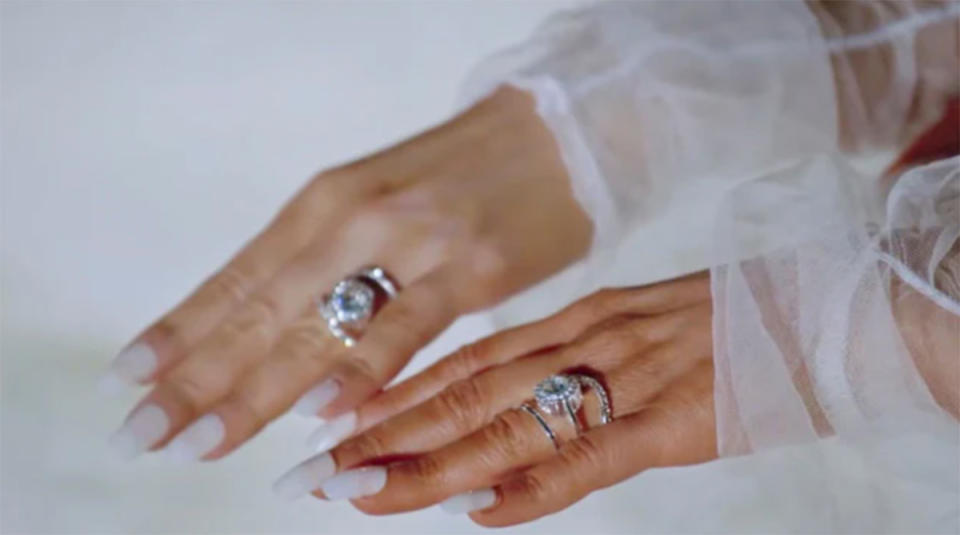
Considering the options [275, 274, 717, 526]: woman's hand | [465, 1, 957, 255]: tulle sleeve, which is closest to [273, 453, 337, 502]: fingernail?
[275, 274, 717, 526]: woman's hand

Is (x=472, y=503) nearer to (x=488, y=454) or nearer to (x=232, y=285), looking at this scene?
(x=488, y=454)

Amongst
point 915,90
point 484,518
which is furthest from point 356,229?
point 915,90

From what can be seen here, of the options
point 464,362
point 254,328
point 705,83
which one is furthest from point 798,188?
point 254,328

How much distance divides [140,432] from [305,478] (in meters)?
0.09

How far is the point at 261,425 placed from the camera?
0.64 meters

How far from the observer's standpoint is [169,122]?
1083 mm

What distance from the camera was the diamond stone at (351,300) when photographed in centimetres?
66

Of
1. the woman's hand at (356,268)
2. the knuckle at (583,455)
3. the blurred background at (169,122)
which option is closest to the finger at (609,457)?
the knuckle at (583,455)

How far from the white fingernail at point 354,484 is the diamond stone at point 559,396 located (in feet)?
0.29

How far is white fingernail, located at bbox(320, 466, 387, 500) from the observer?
585 millimetres

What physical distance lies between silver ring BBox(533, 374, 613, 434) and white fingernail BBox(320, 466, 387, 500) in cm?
9

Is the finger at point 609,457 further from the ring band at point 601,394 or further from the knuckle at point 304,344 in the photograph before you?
the knuckle at point 304,344

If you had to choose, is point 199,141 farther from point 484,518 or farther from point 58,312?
point 484,518

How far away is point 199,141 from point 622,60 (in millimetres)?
470
